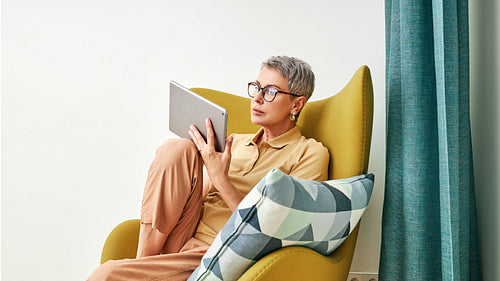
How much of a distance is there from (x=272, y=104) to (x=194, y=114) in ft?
1.00

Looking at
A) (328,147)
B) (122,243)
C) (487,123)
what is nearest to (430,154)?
(487,123)

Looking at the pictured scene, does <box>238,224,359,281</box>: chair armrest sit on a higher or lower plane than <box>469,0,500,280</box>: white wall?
lower

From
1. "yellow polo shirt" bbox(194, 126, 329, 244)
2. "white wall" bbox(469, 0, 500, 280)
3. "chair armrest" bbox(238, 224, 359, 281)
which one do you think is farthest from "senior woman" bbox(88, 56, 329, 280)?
"white wall" bbox(469, 0, 500, 280)

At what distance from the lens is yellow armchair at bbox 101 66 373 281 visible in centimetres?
100

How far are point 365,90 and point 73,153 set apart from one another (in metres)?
1.53

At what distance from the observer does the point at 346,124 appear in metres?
1.38

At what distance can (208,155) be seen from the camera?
1366 millimetres

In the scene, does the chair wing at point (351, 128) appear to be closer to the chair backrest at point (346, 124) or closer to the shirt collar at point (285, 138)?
the chair backrest at point (346, 124)

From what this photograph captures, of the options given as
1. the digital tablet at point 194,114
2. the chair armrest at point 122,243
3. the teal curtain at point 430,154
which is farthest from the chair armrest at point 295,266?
the chair armrest at point 122,243

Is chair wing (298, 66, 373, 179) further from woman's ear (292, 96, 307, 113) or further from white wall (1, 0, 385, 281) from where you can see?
white wall (1, 0, 385, 281)

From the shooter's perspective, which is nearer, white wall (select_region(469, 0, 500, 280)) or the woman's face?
white wall (select_region(469, 0, 500, 280))

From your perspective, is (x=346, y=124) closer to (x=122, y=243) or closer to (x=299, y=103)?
(x=299, y=103)

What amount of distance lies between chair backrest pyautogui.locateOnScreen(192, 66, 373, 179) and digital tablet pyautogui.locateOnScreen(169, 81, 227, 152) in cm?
39

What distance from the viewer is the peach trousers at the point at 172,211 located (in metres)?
1.16
